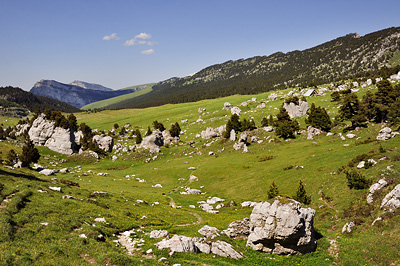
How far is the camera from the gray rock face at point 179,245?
21.5 meters

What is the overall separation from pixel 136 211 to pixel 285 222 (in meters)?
24.3

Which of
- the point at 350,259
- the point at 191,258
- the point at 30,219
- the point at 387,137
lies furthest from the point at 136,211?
the point at 387,137

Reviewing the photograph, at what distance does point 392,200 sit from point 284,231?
1496 centimetres

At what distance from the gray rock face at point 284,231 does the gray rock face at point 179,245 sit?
27.2ft

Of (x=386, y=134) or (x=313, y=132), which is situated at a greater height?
(x=386, y=134)

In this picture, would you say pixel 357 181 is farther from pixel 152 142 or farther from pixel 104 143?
pixel 104 143

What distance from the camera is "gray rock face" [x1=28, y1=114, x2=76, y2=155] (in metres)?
106

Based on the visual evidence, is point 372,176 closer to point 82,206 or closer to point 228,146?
point 82,206

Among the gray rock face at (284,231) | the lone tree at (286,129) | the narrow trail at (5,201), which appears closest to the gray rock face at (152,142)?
the lone tree at (286,129)

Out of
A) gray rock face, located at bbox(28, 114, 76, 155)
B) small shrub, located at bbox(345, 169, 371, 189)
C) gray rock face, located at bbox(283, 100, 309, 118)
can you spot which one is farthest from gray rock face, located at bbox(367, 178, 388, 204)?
gray rock face, located at bbox(28, 114, 76, 155)

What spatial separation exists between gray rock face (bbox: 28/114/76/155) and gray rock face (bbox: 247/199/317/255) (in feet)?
352

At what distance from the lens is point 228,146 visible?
93125mm

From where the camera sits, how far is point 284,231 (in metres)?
24.5

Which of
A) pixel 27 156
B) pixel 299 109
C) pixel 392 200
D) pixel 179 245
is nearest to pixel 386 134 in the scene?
pixel 392 200
